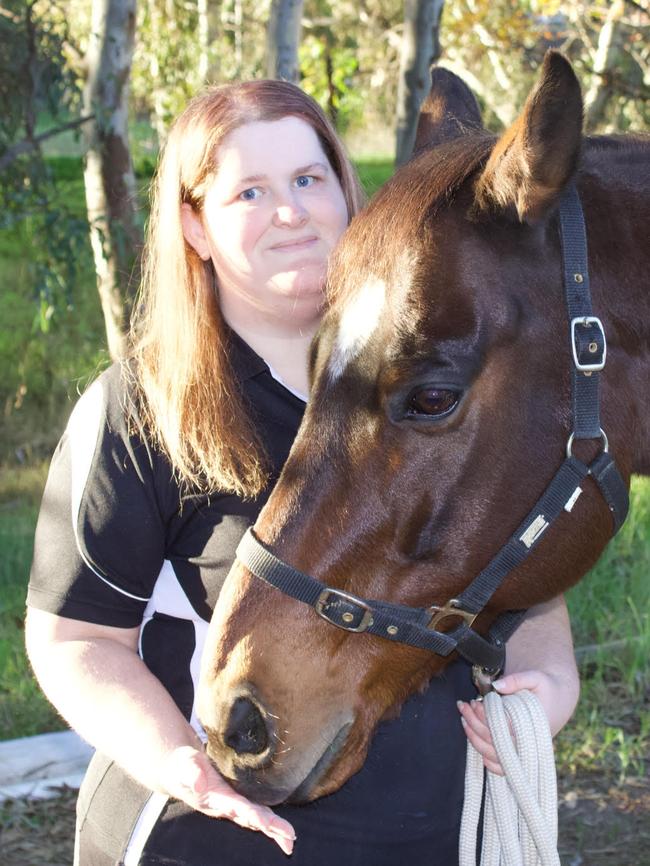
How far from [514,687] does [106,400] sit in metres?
0.97

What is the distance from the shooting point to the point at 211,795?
1.70 metres

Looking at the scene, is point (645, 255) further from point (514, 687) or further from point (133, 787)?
point (133, 787)

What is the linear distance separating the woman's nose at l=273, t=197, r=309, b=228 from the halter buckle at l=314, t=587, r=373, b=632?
2.48ft

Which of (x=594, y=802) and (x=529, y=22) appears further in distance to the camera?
(x=529, y=22)

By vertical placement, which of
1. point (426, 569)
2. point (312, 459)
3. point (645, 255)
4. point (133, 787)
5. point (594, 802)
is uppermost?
point (645, 255)

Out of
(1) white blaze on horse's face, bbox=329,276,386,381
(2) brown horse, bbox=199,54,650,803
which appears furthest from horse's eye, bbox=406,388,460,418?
(1) white blaze on horse's face, bbox=329,276,386,381

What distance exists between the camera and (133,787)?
78.0 inches

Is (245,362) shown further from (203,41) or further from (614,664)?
(203,41)

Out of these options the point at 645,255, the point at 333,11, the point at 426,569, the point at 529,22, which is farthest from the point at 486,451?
the point at 333,11

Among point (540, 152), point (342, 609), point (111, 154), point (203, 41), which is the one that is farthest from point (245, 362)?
point (203, 41)

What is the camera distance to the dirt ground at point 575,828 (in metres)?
3.21

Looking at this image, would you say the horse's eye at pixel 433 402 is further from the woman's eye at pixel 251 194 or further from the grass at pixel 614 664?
the grass at pixel 614 664

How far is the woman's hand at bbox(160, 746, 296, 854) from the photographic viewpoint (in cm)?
167

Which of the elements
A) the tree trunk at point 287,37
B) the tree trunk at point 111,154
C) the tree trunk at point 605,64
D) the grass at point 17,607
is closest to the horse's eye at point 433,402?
the grass at point 17,607
